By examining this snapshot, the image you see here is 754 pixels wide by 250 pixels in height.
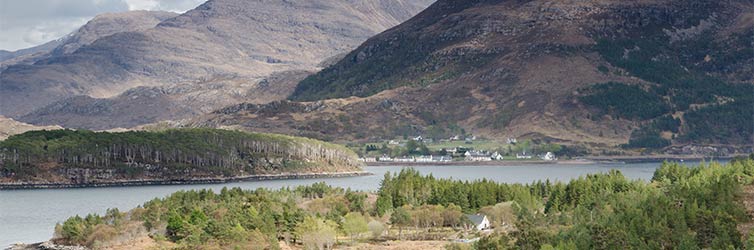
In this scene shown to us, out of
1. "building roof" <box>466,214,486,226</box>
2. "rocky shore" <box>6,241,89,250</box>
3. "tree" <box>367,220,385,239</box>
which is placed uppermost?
"building roof" <box>466,214,486,226</box>

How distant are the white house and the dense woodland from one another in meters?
0.91

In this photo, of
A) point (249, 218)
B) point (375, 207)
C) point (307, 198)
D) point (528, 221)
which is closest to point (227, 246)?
point (249, 218)

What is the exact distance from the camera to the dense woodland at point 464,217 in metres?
91.3

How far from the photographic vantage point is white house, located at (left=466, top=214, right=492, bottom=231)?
124m

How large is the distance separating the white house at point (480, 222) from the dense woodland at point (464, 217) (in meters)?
0.91

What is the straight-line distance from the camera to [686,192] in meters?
112

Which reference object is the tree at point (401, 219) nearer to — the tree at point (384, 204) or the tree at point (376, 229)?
the tree at point (376, 229)

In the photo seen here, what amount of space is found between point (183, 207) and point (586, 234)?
5694 centimetres

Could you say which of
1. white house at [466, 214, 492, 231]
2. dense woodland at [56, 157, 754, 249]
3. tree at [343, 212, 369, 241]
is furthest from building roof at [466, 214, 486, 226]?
tree at [343, 212, 369, 241]

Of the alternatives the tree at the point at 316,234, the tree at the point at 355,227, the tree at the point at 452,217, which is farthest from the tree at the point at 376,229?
the tree at the point at 452,217

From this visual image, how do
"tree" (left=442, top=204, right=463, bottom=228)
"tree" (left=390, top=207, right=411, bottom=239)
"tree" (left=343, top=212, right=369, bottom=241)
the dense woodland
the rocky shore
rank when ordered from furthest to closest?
"tree" (left=442, top=204, right=463, bottom=228) → "tree" (left=390, top=207, right=411, bottom=239) → "tree" (left=343, top=212, right=369, bottom=241) → the rocky shore → the dense woodland

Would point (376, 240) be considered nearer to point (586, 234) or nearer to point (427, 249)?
point (427, 249)

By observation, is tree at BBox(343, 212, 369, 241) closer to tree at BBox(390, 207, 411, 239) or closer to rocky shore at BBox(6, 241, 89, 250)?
tree at BBox(390, 207, 411, 239)

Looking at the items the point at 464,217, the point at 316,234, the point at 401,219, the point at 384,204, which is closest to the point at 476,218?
the point at 464,217
